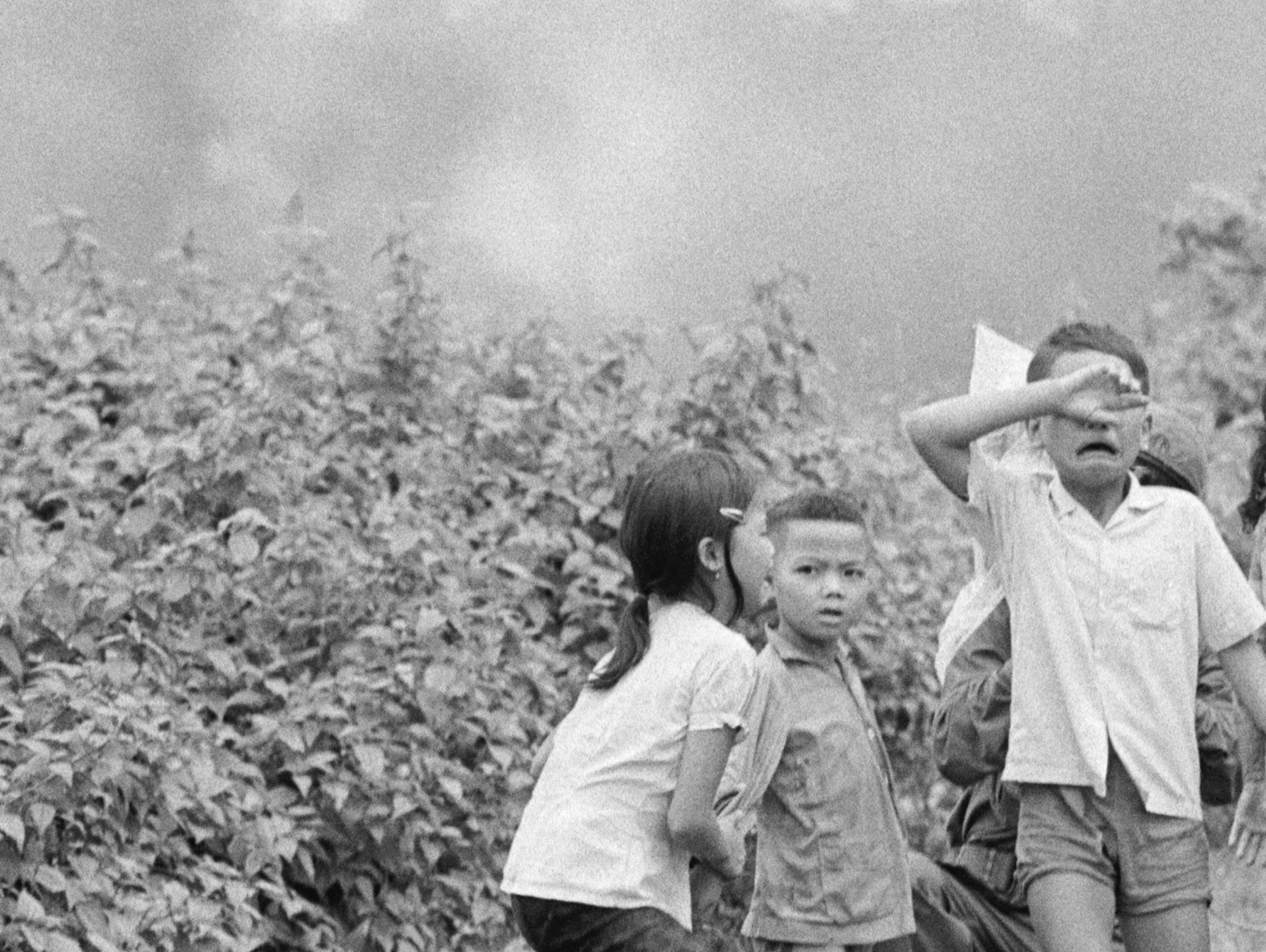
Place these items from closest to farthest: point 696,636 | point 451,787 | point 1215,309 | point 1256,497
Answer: point 696,636 → point 1256,497 → point 451,787 → point 1215,309

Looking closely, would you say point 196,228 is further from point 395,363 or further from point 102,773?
point 102,773

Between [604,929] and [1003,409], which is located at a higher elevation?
[1003,409]

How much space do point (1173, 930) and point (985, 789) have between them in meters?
0.52

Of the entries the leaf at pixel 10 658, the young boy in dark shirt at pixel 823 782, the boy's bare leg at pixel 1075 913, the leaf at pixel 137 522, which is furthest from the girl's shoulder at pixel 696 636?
the leaf at pixel 137 522

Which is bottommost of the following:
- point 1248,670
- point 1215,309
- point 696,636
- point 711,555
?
point 1248,670

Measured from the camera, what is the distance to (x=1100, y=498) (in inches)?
154

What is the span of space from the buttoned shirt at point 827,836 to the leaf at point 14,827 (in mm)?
1329

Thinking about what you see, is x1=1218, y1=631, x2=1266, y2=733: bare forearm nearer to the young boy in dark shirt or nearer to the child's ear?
the young boy in dark shirt

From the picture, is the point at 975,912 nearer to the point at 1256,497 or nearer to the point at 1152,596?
the point at 1152,596

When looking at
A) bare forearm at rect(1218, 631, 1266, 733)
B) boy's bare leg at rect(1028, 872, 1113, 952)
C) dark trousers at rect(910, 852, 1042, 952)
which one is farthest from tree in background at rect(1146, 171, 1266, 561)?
boy's bare leg at rect(1028, 872, 1113, 952)

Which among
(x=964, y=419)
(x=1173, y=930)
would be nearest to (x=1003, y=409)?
(x=964, y=419)

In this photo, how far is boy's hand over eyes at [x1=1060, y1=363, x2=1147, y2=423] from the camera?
3.60m

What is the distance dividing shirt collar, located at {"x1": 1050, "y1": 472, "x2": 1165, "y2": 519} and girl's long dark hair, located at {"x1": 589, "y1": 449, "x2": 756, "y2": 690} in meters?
0.55

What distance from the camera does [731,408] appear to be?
22.1 ft
